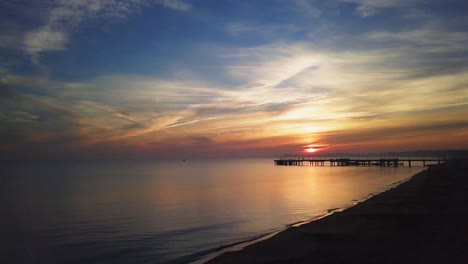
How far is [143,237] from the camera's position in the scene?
21234 millimetres

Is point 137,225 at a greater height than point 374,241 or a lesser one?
lesser

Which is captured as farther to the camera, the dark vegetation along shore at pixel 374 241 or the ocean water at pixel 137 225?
the ocean water at pixel 137 225

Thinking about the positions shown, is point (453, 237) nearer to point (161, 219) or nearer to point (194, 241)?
point (194, 241)

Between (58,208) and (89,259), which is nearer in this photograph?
(89,259)

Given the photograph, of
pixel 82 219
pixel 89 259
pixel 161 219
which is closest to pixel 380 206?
pixel 161 219

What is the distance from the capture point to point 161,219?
91.1ft

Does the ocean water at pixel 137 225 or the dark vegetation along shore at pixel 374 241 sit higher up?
the dark vegetation along shore at pixel 374 241

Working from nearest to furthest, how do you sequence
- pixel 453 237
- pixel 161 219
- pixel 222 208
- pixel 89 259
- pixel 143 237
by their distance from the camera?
pixel 453 237
pixel 89 259
pixel 143 237
pixel 161 219
pixel 222 208

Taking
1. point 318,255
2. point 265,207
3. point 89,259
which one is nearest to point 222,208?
point 265,207

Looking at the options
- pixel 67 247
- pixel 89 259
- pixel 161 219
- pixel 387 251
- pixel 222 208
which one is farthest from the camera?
pixel 222 208

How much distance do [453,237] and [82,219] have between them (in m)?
24.5

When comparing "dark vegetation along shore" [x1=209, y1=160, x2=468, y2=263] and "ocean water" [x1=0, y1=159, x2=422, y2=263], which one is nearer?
"dark vegetation along shore" [x1=209, y1=160, x2=468, y2=263]

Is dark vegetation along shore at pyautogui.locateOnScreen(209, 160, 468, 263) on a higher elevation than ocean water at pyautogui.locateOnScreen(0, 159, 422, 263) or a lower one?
higher

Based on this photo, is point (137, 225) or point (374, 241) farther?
point (137, 225)
